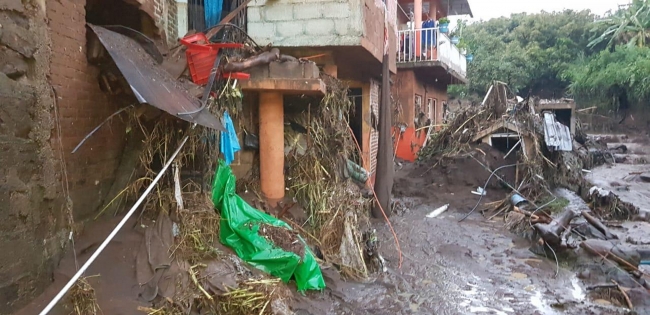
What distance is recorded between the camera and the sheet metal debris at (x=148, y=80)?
4.00 meters

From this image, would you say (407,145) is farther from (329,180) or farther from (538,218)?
(329,180)

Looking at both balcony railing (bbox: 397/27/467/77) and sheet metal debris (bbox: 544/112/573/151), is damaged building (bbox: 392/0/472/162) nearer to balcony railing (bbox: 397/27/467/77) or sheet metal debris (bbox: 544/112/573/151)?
balcony railing (bbox: 397/27/467/77)

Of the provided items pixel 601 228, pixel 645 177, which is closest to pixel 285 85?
pixel 601 228

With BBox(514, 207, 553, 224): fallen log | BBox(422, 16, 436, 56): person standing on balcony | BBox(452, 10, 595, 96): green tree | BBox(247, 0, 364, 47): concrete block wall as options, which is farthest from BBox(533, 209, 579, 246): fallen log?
BBox(452, 10, 595, 96): green tree

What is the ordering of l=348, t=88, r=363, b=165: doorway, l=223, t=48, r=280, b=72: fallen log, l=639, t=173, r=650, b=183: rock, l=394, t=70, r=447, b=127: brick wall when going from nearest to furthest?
l=223, t=48, r=280, b=72: fallen log < l=348, t=88, r=363, b=165: doorway < l=394, t=70, r=447, b=127: brick wall < l=639, t=173, r=650, b=183: rock

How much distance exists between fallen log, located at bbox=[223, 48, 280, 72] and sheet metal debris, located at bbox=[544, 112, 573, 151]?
935 centimetres

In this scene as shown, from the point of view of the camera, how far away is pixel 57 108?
404 cm

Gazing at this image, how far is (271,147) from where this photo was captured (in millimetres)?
7238

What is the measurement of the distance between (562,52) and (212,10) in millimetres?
31879

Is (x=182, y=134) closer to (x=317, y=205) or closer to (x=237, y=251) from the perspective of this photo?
(x=237, y=251)

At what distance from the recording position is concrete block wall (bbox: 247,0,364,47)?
7.54 metres

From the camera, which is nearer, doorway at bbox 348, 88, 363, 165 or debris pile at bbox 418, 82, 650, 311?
debris pile at bbox 418, 82, 650, 311

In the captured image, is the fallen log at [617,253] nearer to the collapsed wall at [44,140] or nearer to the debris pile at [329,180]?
the debris pile at [329,180]

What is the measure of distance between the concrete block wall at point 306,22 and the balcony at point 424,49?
8.05 meters
